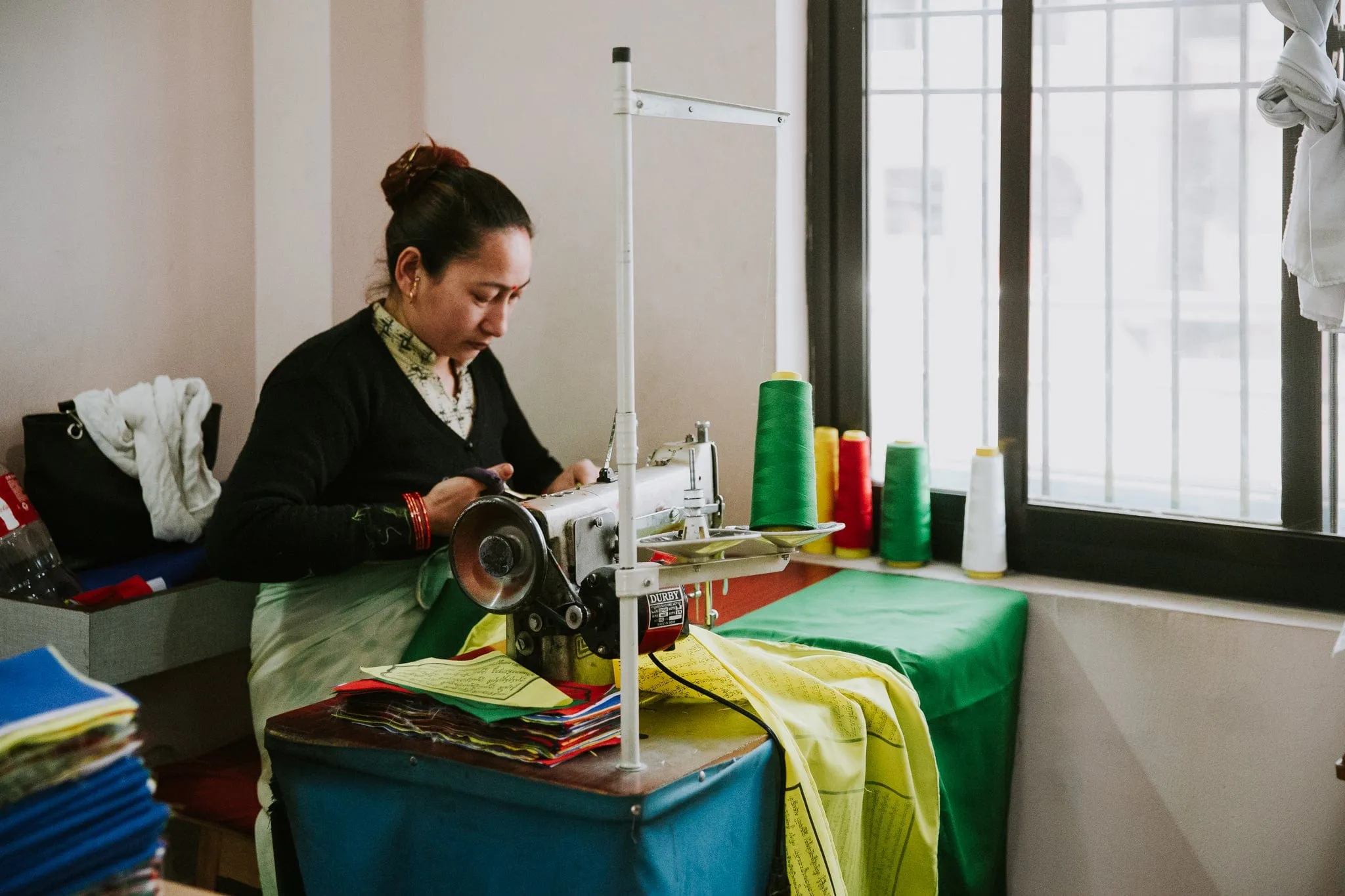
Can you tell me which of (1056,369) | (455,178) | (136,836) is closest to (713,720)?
(136,836)

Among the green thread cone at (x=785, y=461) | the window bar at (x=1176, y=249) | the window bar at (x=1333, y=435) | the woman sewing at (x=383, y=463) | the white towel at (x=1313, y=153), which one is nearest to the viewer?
the green thread cone at (x=785, y=461)

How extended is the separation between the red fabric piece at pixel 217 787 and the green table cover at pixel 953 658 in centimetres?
91

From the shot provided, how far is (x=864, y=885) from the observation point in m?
1.56

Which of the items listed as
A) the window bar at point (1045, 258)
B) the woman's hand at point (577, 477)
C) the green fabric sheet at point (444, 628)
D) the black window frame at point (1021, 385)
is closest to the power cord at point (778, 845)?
the green fabric sheet at point (444, 628)

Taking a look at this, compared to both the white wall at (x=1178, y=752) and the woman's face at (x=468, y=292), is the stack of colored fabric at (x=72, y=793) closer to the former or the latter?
the woman's face at (x=468, y=292)

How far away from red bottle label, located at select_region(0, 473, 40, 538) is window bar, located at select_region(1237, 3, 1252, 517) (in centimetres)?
216

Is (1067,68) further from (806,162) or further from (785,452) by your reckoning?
(785,452)

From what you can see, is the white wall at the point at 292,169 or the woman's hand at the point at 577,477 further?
the white wall at the point at 292,169

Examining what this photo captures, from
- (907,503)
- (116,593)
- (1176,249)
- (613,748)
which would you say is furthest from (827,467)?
(116,593)

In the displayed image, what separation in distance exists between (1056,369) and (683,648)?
1.23 meters

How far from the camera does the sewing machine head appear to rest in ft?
4.48

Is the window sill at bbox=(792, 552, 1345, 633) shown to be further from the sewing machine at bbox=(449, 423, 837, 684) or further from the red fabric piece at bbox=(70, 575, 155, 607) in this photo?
the red fabric piece at bbox=(70, 575, 155, 607)

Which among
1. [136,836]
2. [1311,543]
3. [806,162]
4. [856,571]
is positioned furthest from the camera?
[806,162]

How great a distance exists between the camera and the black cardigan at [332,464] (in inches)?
74.5
